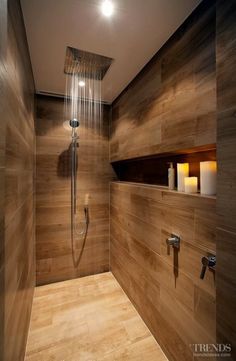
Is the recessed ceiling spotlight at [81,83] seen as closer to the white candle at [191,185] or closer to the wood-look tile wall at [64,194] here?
the wood-look tile wall at [64,194]

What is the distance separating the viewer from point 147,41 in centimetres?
133

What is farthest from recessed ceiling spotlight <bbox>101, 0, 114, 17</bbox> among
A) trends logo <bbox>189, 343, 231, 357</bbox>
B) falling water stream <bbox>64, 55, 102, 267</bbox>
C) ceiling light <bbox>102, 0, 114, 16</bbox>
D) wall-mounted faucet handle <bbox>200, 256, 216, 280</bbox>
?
trends logo <bbox>189, 343, 231, 357</bbox>

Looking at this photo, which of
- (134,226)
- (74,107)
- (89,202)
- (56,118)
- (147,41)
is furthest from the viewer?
(89,202)

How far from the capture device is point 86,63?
5.25 ft

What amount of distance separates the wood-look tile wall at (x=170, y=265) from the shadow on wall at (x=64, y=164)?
33.1 inches

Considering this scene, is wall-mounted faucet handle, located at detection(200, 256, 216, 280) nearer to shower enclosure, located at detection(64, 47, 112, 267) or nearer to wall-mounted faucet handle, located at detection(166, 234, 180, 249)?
wall-mounted faucet handle, located at detection(166, 234, 180, 249)

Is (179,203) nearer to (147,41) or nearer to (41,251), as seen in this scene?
(147,41)

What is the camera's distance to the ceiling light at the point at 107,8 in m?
1.05

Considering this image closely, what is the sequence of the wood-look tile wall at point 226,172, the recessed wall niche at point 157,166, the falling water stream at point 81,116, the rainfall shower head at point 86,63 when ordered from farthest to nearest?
1. the falling water stream at point 81,116
2. the rainfall shower head at point 86,63
3. the recessed wall niche at point 157,166
4. the wood-look tile wall at point 226,172

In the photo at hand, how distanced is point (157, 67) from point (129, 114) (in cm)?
56

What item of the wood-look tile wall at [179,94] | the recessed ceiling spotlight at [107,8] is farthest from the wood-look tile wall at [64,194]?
the recessed ceiling spotlight at [107,8]

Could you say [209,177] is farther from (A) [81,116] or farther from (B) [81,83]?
(A) [81,116]

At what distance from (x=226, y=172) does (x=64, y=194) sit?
1.91 meters

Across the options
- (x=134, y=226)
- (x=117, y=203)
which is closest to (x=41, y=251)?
(x=117, y=203)
